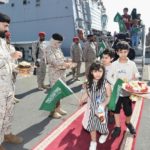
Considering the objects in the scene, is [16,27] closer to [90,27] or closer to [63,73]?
[90,27]

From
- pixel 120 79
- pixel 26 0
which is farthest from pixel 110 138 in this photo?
pixel 26 0

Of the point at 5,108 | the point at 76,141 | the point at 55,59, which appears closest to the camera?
the point at 5,108

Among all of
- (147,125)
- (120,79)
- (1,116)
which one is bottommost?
(147,125)

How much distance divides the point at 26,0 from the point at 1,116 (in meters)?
26.9

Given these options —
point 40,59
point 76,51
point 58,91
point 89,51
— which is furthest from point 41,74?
point 58,91

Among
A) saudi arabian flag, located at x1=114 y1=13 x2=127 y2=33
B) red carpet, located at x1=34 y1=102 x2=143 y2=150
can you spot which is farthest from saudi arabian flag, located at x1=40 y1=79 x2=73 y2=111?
saudi arabian flag, located at x1=114 y1=13 x2=127 y2=33

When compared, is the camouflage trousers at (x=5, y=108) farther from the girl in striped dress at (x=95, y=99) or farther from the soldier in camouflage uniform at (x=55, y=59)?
the soldier in camouflage uniform at (x=55, y=59)

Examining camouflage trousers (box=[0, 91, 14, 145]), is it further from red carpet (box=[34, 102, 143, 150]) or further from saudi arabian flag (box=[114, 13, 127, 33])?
saudi arabian flag (box=[114, 13, 127, 33])

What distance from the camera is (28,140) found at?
5.21m

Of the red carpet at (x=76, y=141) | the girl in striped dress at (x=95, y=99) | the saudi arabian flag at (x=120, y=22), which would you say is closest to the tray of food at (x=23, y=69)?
the girl in striped dress at (x=95, y=99)

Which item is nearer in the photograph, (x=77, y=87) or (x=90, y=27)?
(x=77, y=87)

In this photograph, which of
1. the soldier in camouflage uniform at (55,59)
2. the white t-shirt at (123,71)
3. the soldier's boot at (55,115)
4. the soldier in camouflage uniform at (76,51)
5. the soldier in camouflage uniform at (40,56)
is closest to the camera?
the white t-shirt at (123,71)

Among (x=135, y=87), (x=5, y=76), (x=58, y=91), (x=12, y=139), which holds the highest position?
(x=5, y=76)

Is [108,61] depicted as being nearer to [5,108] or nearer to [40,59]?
Result: [5,108]
